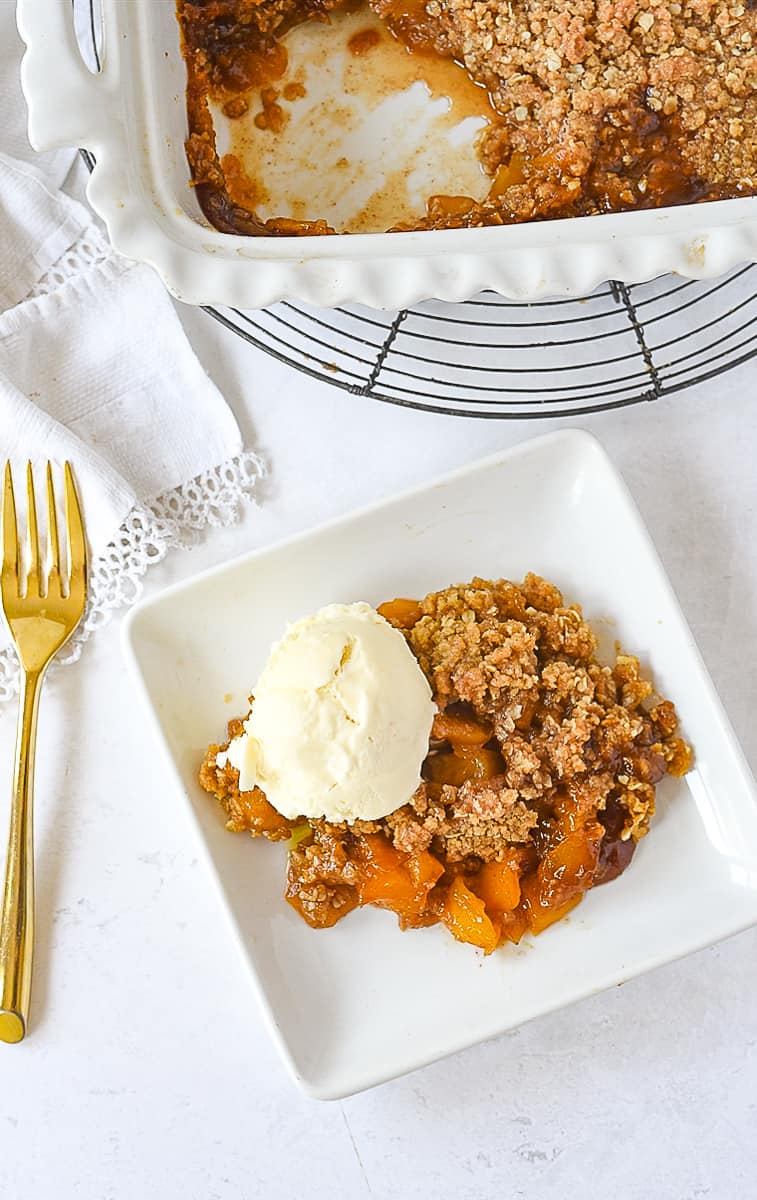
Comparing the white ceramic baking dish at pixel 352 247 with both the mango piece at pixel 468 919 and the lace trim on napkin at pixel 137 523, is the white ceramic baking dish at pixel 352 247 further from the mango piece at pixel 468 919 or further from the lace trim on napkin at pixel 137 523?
the mango piece at pixel 468 919

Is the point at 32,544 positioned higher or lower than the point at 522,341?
lower

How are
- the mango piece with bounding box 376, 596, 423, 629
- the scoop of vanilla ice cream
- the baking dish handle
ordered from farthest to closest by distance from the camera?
the mango piece with bounding box 376, 596, 423, 629 < the scoop of vanilla ice cream < the baking dish handle

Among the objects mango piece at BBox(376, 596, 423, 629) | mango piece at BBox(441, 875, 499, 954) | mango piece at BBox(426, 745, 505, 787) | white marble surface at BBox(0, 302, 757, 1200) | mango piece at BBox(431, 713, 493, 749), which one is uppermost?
mango piece at BBox(376, 596, 423, 629)

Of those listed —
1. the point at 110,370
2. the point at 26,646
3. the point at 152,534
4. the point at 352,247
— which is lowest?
the point at 26,646

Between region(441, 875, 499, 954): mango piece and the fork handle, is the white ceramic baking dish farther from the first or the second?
region(441, 875, 499, 954): mango piece

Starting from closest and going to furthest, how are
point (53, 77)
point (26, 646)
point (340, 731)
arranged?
point (53, 77) → point (340, 731) → point (26, 646)

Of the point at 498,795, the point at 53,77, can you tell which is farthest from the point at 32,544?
the point at 498,795

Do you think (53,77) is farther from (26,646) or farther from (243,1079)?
(243,1079)

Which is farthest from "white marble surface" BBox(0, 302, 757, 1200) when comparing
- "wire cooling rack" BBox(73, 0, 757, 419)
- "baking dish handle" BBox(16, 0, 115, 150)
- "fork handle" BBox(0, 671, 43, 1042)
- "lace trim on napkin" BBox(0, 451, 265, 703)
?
"baking dish handle" BBox(16, 0, 115, 150)

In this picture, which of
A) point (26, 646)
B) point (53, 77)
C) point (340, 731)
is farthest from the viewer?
point (26, 646)
